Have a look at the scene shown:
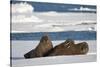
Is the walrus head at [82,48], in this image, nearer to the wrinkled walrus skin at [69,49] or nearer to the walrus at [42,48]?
the wrinkled walrus skin at [69,49]

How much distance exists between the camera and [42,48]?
2.00 metres

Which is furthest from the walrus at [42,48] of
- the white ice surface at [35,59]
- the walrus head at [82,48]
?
the walrus head at [82,48]

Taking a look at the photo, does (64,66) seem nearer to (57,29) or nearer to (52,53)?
(52,53)

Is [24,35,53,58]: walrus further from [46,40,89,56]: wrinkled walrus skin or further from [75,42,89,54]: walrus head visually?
[75,42,89,54]: walrus head

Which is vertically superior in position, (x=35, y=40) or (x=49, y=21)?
(x=49, y=21)

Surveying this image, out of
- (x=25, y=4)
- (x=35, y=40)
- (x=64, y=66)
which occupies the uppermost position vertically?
(x=25, y=4)

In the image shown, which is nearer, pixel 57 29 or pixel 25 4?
pixel 25 4

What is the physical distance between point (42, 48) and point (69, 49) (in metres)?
0.29

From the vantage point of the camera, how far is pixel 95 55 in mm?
2236

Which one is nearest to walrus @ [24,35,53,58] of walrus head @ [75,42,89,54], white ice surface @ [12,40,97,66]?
white ice surface @ [12,40,97,66]
